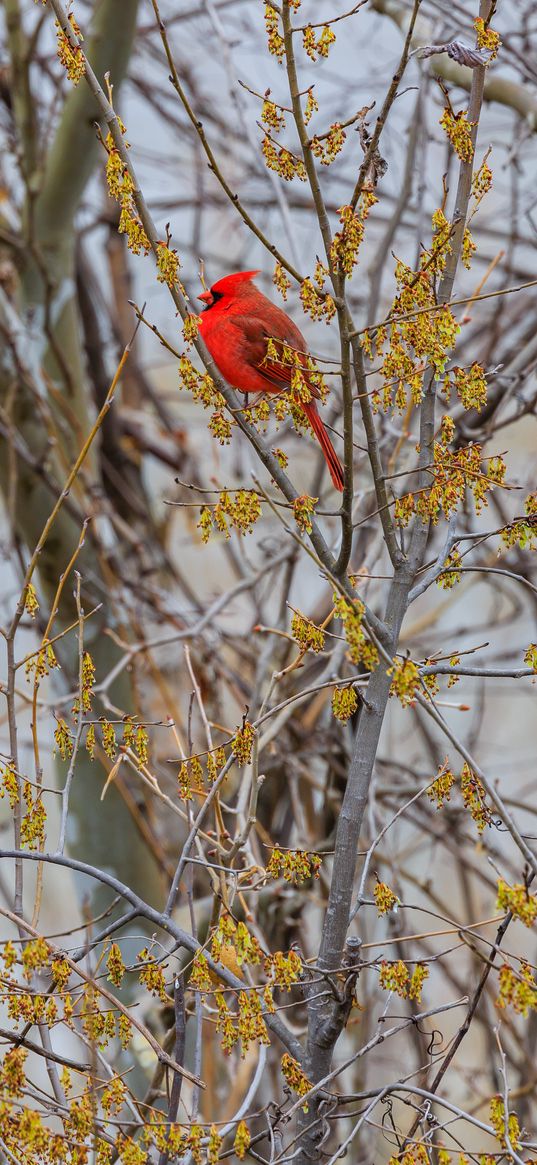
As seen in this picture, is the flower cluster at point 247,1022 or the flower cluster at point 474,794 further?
the flower cluster at point 474,794

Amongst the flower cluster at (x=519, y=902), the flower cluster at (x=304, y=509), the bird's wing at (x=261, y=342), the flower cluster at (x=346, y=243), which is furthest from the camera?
the bird's wing at (x=261, y=342)

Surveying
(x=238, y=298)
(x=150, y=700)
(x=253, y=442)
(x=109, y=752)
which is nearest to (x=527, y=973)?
(x=109, y=752)

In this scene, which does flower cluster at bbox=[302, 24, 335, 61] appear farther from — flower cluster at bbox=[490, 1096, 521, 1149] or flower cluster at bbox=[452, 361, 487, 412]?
flower cluster at bbox=[490, 1096, 521, 1149]

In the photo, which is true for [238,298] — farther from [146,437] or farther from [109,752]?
Answer: [146,437]

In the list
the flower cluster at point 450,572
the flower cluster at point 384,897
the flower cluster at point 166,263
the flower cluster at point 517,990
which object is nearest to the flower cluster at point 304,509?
the flower cluster at point 450,572

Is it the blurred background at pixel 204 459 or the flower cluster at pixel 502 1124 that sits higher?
the blurred background at pixel 204 459

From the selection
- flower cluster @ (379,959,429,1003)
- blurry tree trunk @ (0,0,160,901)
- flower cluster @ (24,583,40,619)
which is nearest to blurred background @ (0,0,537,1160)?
blurry tree trunk @ (0,0,160,901)

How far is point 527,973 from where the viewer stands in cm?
114

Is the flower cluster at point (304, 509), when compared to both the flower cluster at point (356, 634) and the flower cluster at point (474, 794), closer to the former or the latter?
the flower cluster at point (356, 634)

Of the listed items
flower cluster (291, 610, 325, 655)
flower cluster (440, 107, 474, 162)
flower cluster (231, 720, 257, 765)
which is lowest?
flower cluster (231, 720, 257, 765)

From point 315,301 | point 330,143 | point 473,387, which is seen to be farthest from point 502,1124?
point 330,143

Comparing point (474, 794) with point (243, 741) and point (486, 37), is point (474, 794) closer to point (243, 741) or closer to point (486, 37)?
point (243, 741)

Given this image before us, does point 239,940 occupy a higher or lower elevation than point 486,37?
lower

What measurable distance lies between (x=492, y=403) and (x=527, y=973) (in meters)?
1.97
